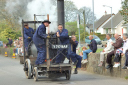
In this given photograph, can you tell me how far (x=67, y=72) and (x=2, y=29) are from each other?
114 ft

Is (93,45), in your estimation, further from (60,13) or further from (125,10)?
(125,10)

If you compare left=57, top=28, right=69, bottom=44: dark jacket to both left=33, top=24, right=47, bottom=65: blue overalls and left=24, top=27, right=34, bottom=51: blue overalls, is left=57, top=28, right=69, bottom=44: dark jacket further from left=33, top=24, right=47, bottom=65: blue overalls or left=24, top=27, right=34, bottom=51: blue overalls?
left=24, top=27, right=34, bottom=51: blue overalls

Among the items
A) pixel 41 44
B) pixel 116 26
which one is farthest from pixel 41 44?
pixel 116 26

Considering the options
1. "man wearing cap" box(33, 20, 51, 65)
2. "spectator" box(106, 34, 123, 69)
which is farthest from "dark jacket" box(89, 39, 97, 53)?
"man wearing cap" box(33, 20, 51, 65)

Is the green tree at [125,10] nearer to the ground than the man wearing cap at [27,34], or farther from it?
farther from it

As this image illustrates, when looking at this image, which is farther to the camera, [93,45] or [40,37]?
[93,45]

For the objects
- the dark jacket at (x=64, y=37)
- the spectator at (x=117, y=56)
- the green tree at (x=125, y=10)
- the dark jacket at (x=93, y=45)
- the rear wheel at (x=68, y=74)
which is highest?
the green tree at (x=125, y=10)

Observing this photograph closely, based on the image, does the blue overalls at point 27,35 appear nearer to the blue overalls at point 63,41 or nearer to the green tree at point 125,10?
the blue overalls at point 63,41

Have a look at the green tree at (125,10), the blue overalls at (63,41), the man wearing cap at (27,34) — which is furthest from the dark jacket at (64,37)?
the green tree at (125,10)

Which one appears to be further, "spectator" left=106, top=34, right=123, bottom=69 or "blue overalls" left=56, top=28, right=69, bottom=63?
"spectator" left=106, top=34, right=123, bottom=69

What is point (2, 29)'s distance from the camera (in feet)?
148

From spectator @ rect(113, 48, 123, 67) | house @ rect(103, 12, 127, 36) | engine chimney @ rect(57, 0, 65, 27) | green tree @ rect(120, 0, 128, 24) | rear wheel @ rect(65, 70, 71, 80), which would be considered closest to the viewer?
rear wheel @ rect(65, 70, 71, 80)

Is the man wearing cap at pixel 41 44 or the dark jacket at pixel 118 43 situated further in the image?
the dark jacket at pixel 118 43

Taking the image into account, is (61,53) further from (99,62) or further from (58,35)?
(99,62)
